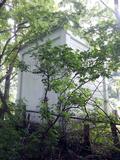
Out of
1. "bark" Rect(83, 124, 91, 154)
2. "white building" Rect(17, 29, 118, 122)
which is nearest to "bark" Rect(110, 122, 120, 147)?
"bark" Rect(83, 124, 91, 154)

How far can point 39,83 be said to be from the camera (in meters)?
15.4

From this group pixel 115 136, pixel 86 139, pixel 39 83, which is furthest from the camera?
pixel 39 83

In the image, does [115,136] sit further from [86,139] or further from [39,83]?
[39,83]

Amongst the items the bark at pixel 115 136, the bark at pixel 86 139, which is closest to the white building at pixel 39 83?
the bark at pixel 86 139

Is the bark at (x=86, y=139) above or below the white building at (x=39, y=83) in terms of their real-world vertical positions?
below

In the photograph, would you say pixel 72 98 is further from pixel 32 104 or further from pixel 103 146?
pixel 32 104

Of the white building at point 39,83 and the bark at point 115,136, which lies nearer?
the bark at point 115,136

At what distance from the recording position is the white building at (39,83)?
562 inches

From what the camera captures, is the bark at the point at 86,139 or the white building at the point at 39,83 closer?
the bark at the point at 86,139

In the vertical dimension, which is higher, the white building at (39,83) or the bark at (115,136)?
the white building at (39,83)

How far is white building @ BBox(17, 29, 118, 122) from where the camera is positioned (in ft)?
46.9

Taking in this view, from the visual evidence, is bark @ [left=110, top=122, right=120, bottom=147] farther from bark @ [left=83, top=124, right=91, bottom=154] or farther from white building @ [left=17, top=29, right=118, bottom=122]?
white building @ [left=17, top=29, right=118, bottom=122]

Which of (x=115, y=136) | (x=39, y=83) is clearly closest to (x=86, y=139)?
(x=115, y=136)

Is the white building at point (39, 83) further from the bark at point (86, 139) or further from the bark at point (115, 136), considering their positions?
the bark at point (115, 136)
